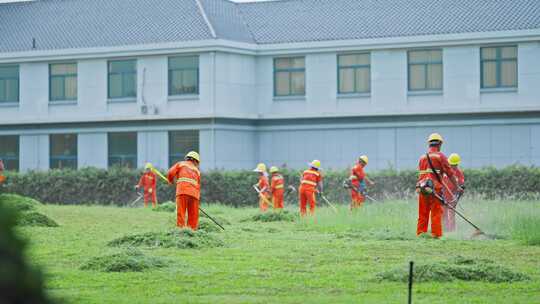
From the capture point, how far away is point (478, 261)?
14453 mm

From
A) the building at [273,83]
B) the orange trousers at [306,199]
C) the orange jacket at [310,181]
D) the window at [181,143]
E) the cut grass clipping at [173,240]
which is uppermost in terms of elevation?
the building at [273,83]

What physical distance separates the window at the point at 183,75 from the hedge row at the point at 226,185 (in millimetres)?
5399

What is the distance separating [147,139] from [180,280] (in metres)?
37.3

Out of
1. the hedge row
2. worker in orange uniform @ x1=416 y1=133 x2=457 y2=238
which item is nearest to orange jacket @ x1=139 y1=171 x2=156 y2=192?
the hedge row

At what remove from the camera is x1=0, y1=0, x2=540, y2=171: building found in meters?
46.6

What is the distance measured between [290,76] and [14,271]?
46.9 meters

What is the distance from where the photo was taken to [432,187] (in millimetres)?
20312

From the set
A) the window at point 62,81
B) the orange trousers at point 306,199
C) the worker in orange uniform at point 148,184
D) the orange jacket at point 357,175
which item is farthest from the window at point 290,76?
the orange trousers at point 306,199

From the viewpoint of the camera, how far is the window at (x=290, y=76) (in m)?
50.3

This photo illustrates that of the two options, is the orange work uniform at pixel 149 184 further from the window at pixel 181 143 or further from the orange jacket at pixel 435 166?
the orange jacket at pixel 435 166

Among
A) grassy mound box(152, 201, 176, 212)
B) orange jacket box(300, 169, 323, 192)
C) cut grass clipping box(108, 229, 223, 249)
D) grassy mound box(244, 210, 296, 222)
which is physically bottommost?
grassy mound box(152, 201, 176, 212)

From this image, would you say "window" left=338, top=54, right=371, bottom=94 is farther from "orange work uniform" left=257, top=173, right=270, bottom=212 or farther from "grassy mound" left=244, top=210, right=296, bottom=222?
Result: "grassy mound" left=244, top=210, right=296, bottom=222

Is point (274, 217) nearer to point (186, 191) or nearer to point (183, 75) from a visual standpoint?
point (186, 191)

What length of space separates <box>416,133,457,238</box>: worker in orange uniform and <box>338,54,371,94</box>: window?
2772cm
